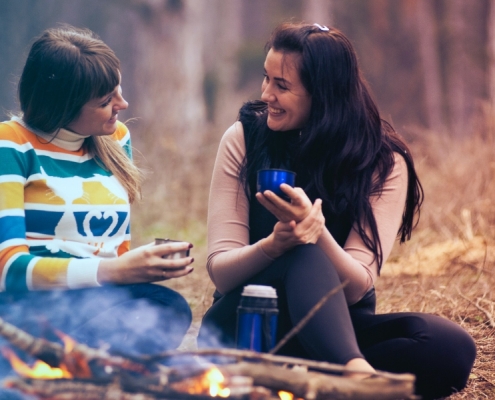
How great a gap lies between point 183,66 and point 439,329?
8401 millimetres

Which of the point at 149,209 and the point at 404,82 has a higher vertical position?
the point at 404,82

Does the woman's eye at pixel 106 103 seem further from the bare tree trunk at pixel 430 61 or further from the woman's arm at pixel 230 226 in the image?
the bare tree trunk at pixel 430 61

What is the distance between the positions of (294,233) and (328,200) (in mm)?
416

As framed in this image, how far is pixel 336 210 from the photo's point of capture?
2686 mm

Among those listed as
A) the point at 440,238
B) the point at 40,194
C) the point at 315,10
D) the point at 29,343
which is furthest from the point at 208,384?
the point at 315,10

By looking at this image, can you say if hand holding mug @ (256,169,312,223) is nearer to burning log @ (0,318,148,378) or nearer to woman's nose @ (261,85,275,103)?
woman's nose @ (261,85,275,103)

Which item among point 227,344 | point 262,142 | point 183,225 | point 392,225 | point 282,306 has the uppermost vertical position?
point 262,142

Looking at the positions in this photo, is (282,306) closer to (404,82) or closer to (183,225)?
(183,225)

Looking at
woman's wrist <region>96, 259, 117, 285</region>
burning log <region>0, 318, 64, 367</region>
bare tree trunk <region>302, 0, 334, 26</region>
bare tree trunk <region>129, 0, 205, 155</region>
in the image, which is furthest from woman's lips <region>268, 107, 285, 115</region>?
bare tree trunk <region>302, 0, 334, 26</region>

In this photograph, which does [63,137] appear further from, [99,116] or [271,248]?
[271,248]

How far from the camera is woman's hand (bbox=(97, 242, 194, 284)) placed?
7.44 ft

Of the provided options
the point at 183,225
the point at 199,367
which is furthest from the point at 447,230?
the point at 199,367

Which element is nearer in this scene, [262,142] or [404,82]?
[262,142]

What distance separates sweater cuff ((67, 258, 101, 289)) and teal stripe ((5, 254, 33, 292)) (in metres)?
0.13
